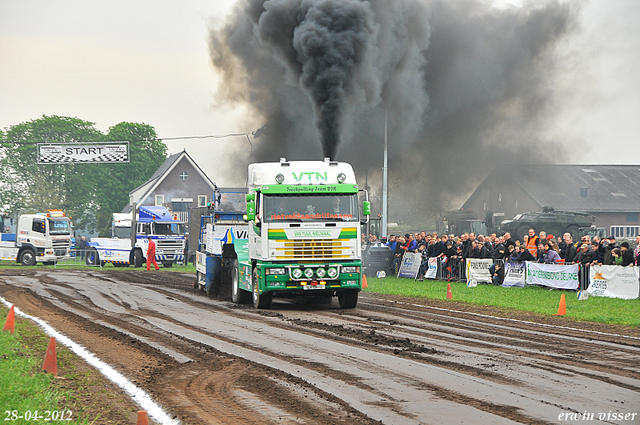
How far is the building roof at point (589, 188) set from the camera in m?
56.1

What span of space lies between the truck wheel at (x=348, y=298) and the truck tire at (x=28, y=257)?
29.2 m

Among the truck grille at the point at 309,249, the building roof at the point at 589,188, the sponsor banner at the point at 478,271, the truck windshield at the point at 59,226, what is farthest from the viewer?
A: the building roof at the point at 589,188

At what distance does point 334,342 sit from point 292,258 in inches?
189

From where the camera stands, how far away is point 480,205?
5819 cm

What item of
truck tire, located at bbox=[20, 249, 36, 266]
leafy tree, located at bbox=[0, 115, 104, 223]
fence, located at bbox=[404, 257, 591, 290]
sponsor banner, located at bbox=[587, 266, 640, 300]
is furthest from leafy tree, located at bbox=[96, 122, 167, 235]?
sponsor banner, located at bbox=[587, 266, 640, 300]

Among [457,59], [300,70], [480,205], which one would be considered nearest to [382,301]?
[300,70]

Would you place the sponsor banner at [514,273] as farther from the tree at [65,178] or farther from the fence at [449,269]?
the tree at [65,178]

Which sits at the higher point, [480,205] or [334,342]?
[480,205]

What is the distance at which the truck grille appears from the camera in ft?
50.8

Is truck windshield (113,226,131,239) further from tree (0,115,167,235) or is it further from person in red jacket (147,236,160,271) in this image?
tree (0,115,167,235)

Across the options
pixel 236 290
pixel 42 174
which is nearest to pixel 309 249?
pixel 236 290

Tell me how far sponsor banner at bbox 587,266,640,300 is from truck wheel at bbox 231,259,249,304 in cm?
912

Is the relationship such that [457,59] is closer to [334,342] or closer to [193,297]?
[193,297]

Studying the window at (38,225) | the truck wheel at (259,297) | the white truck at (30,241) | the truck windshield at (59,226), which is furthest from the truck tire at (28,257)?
the truck wheel at (259,297)
